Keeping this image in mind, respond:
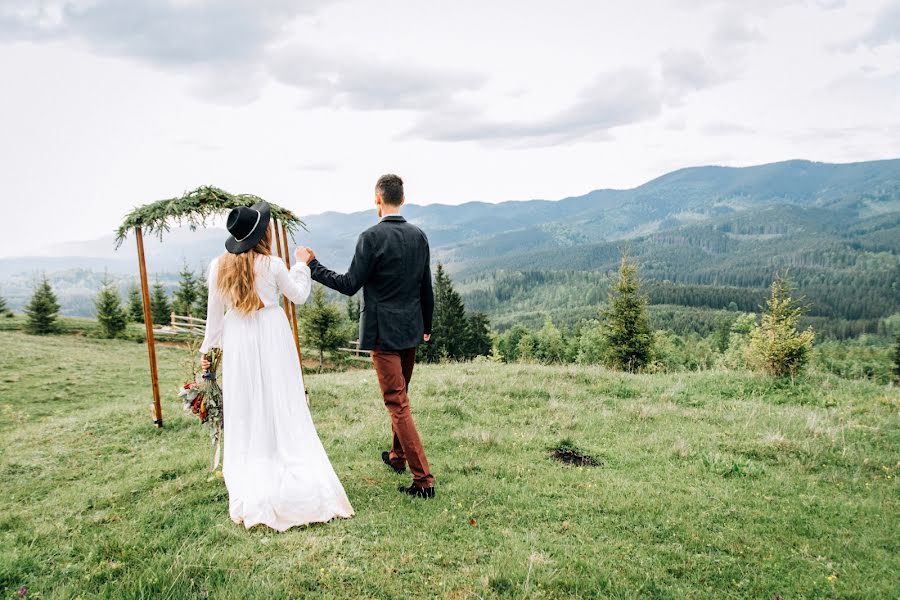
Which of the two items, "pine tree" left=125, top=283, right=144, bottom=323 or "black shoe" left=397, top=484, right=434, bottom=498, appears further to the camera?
"pine tree" left=125, top=283, right=144, bottom=323

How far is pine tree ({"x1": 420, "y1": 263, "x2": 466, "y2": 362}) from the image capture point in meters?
55.9

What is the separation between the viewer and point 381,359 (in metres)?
5.89

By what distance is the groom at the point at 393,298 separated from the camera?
18.9 feet

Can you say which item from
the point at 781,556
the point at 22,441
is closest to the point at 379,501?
the point at 781,556

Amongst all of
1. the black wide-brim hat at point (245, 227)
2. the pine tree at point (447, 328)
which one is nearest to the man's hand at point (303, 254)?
the black wide-brim hat at point (245, 227)

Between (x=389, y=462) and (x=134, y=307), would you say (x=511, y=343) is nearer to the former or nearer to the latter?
(x=134, y=307)

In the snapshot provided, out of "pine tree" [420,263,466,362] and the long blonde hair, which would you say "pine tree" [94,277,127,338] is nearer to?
"pine tree" [420,263,466,362]

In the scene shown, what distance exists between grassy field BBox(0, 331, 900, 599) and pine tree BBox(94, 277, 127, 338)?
37.8 m

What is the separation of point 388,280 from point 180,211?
15.4 ft

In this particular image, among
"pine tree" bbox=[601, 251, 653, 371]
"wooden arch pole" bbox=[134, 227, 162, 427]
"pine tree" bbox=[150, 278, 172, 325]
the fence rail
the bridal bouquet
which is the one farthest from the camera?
"pine tree" bbox=[150, 278, 172, 325]

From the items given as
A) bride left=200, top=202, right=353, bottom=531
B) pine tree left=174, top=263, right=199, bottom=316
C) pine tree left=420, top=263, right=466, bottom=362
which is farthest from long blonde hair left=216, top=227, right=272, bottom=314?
pine tree left=174, top=263, right=199, bottom=316

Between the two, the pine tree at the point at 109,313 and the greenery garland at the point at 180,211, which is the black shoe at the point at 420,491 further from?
the pine tree at the point at 109,313

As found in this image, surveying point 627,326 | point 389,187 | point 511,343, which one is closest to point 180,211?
point 389,187

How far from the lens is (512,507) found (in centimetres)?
574
